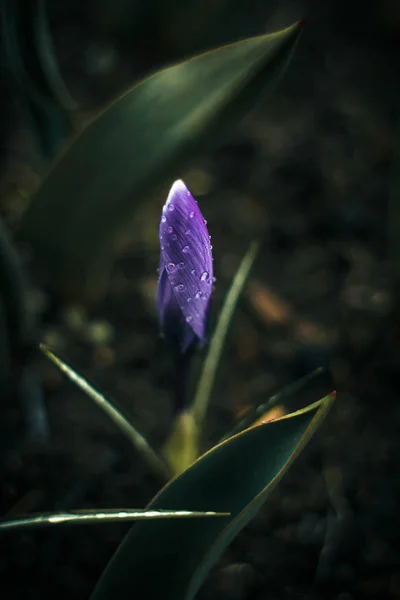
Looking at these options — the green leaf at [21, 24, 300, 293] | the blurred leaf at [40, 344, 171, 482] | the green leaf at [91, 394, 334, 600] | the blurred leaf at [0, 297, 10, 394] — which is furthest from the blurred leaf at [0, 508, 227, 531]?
the green leaf at [21, 24, 300, 293]

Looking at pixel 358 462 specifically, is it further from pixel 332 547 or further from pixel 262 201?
pixel 262 201

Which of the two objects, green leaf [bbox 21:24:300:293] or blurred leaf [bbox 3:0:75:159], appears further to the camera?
blurred leaf [bbox 3:0:75:159]

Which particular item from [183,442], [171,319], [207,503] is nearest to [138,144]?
[171,319]

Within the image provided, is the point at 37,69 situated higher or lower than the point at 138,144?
higher

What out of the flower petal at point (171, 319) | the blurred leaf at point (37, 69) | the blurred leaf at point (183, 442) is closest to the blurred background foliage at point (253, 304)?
the blurred leaf at point (37, 69)

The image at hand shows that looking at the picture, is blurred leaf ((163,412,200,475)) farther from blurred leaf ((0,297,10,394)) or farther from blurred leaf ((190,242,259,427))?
blurred leaf ((0,297,10,394))

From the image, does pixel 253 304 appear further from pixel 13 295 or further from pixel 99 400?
pixel 99 400
